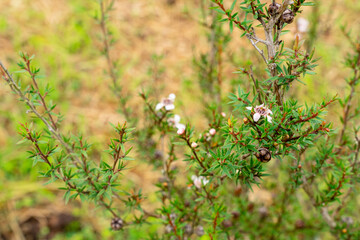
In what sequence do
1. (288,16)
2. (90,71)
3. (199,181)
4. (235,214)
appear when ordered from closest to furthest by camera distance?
(288,16)
(199,181)
(235,214)
(90,71)

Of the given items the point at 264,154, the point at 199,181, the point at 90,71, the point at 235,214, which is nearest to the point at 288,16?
the point at 264,154

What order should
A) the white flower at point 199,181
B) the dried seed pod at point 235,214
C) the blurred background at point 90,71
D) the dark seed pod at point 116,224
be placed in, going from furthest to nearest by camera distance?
the blurred background at point 90,71
the dried seed pod at point 235,214
the dark seed pod at point 116,224
the white flower at point 199,181

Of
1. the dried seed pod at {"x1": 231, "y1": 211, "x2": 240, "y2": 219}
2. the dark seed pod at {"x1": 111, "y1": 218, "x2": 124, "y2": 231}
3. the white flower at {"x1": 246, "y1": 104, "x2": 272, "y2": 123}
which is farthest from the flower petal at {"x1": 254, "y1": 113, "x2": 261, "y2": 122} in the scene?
the dried seed pod at {"x1": 231, "y1": 211, "x2": 240, "y2": 219}

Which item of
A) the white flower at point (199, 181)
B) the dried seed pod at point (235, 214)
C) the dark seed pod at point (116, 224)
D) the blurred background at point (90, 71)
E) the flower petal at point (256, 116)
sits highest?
the blurred background at point (90, 71)

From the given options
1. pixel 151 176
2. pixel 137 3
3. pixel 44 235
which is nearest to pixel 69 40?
pixel 137 3

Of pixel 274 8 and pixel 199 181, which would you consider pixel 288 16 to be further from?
pixel 199 181

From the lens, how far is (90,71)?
19.3 feet

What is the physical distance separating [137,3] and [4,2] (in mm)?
2674

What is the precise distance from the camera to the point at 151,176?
4797 millimetres

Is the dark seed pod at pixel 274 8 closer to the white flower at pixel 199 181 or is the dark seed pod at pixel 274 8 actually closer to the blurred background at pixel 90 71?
the white flower at pixel 199 181

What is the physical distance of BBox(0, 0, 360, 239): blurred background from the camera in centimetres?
419

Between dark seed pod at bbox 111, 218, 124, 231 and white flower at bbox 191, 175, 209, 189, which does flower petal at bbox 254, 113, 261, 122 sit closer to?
white flower at bbox 191, 175, 209, 189

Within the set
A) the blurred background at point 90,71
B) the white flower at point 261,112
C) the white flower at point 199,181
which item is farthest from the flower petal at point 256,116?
the blurred background at point 90,71

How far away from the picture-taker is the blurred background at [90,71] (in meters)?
4.19
